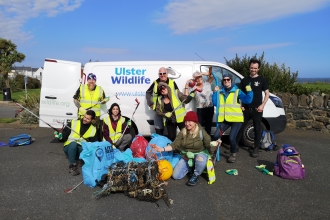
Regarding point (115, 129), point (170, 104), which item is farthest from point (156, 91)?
point (115, 129)

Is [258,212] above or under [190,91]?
under

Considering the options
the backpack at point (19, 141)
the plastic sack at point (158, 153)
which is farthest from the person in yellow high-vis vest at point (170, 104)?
the backpack at point (19, 141)

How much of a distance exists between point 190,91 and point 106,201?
9.19ft

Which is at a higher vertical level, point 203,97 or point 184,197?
point 203,97

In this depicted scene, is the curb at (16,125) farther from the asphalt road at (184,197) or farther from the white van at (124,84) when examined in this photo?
the asphalt road at (184,197)

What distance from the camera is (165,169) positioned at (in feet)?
15.0

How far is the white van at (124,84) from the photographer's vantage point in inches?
246

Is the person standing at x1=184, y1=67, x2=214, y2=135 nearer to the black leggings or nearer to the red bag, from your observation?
the black leggings

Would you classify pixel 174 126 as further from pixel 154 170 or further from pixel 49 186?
pixel 49 186

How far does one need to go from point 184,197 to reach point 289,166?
1975 millimetres

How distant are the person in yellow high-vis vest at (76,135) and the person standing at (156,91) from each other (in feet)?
3.88

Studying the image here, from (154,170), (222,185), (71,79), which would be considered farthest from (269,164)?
(71,79)

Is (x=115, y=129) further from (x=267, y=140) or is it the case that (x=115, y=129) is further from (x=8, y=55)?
(x=8, y=55)

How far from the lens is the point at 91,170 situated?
174 inches
